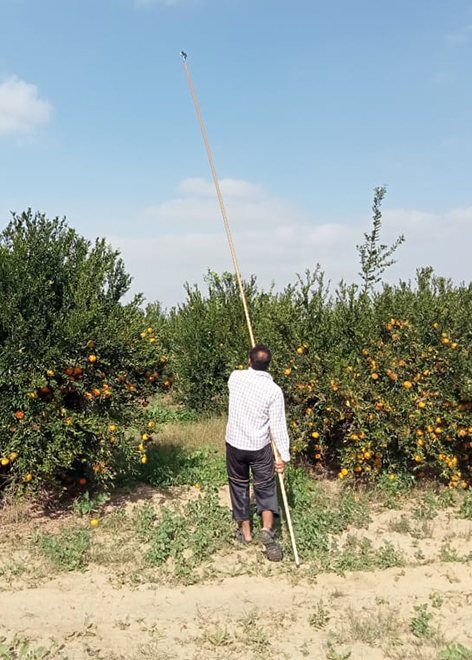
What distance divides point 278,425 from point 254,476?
0.57 meters

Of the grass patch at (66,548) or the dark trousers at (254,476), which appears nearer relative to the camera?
the grass patch at (66,548)

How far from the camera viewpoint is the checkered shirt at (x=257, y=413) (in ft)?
16.5

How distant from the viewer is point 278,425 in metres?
5.03

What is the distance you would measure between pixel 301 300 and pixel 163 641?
4503 millimetres

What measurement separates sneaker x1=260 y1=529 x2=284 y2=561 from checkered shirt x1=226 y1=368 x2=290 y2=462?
76 centimetres

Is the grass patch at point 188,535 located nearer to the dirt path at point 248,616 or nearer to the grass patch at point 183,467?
the dirt path at point 248,616

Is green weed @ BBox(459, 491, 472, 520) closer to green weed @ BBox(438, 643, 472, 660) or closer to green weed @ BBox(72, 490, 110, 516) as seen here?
green weed @ BBox(438, 643, 472, 660)

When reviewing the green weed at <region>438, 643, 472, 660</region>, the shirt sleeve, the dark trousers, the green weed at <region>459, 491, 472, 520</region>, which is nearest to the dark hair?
the shirt sleeve

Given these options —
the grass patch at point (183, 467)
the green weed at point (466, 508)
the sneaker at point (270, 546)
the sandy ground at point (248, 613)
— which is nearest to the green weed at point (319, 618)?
the sandy ground at point (248, 613)

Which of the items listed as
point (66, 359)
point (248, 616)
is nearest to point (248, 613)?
point (248, 616)

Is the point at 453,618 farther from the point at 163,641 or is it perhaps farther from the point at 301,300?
the point at 301,300

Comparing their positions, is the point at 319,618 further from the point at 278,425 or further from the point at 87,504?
the point at 87,504

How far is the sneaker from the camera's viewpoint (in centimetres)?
488

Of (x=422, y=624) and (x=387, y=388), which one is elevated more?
(x=387, y=388)
